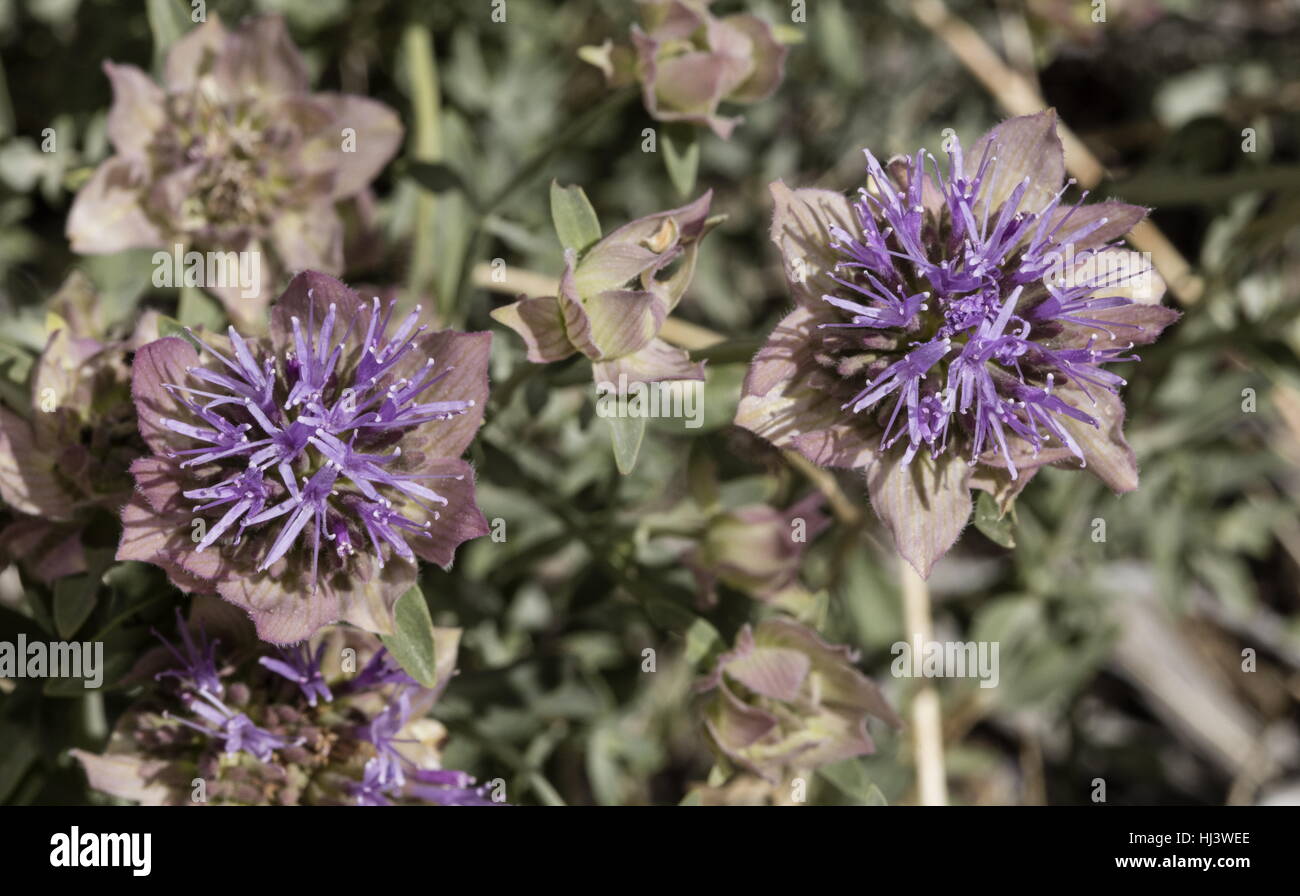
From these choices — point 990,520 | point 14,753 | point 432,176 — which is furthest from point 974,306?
point 14,753

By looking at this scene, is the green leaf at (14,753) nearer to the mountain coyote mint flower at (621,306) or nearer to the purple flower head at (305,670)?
the purple flower head at (305,670)

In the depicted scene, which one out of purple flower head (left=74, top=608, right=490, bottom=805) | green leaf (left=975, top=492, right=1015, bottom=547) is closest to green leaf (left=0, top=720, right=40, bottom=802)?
purple flower head (left=74, top=608, right=490, bottom=805)

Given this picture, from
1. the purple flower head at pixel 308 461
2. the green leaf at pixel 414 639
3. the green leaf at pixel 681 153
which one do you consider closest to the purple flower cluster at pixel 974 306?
the green leaf at pixel 681 153

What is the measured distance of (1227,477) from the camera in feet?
15.4

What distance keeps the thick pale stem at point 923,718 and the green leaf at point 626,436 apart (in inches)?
64.1

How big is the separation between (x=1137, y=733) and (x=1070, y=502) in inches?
53.7

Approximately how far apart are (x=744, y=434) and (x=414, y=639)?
114 centimetres

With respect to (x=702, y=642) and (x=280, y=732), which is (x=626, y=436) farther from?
(x=280, y=732)

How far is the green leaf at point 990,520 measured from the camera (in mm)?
2709

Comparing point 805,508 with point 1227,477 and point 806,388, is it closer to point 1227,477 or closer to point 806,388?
point 806,388

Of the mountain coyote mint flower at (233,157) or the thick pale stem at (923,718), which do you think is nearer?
the mountain coyote mint flower at (233,157)

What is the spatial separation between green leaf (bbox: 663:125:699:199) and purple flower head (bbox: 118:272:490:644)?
98cm

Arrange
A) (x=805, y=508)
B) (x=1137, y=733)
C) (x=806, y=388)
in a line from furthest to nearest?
(x=1137, y=733) < (x=805, y=508) < (x=806, y=388)
